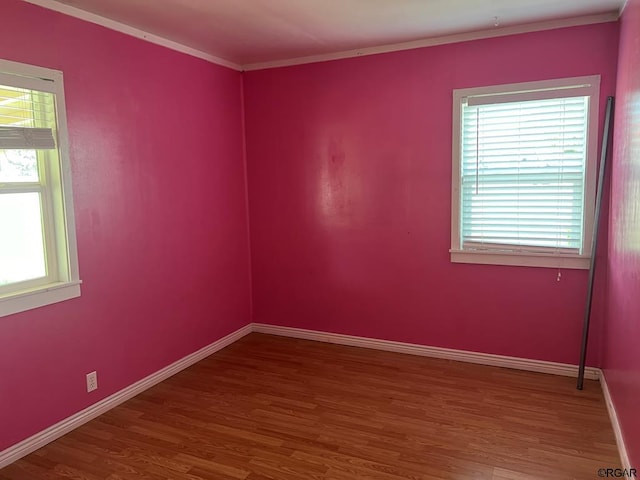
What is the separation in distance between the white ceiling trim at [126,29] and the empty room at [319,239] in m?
0.01

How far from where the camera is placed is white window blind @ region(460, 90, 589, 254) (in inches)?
127

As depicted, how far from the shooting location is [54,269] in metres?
2.78

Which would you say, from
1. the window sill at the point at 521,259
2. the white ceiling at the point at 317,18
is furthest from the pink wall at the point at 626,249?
the white ceiling at the point at 317,18

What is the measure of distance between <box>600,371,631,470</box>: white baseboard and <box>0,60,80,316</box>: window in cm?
314

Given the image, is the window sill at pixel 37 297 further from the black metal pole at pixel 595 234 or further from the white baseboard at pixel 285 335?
the black metal pole at pixel 595 234

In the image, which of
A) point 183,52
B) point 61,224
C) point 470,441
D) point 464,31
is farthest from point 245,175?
point 470,441

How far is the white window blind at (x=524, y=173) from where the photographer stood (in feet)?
10.6

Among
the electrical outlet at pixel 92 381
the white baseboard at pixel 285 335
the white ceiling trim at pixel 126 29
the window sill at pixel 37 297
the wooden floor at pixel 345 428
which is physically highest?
the white ceiling trim at pixel 126 29

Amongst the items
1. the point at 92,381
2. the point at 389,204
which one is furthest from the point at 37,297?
the point at 389,204

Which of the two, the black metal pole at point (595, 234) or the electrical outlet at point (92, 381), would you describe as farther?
the black metal pole at point (595, 234)

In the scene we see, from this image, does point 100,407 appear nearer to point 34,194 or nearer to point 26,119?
point 34,194

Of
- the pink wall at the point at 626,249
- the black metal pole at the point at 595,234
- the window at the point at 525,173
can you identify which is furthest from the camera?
the window at the point at 525,173

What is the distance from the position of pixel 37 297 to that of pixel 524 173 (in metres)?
3.28

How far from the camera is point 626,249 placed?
2.47 m
